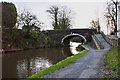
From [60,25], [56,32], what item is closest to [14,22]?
[56,32]

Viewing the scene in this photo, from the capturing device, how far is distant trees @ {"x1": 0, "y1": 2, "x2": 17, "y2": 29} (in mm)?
22095

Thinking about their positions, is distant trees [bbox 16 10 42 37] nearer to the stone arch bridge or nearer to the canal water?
the stone arch bridge

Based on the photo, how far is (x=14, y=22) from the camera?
23.7 m

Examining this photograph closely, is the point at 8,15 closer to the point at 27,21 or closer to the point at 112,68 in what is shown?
the point at 27,21

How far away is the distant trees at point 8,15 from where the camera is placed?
72.5 ft

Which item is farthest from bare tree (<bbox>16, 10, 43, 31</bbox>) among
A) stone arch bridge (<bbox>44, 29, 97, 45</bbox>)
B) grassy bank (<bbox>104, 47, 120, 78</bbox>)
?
grassy bank (<bbox>104, 47, 120, 78</bbox>)

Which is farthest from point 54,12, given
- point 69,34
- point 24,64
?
point 24,64

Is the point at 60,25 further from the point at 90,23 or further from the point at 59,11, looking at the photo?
the point at 90,23

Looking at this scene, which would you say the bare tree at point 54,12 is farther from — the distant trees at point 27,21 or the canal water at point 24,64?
the canal water at point 24,64

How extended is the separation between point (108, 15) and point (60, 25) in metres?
12.0

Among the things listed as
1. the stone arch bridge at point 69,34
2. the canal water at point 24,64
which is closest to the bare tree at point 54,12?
the stone arch bridge at point 69,34

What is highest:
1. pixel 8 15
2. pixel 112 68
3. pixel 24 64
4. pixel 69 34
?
pixel 8 15

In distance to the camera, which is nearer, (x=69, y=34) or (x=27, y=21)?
(x=27, y=21)

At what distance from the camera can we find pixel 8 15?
22.6 m
